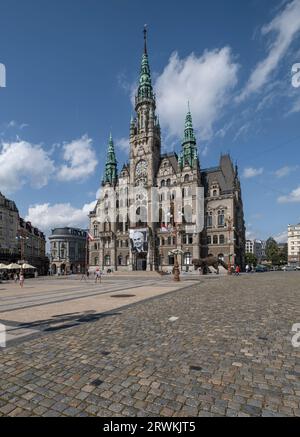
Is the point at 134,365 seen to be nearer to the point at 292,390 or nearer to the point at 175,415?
the point at 175,415

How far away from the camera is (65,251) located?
3770 inches

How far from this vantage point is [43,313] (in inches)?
436

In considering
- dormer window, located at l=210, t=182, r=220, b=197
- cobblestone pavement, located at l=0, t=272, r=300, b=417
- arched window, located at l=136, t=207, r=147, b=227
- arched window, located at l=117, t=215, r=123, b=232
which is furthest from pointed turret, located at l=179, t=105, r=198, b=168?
cobblestone pavement, located at l=0, t=272, r=300, b=417

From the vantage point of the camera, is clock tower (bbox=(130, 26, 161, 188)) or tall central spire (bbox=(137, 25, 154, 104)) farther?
tall central spire (bbox=(137, 25, 154, 104))

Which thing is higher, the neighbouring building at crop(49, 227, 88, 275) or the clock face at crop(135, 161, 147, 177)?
the clock face at crop(135, 161, 147, 177)

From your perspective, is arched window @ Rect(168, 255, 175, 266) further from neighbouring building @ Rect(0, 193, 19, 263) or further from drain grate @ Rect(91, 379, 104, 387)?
drain grate @ Rect(91, 379, 104, 387)

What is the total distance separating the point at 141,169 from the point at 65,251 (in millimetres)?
45589

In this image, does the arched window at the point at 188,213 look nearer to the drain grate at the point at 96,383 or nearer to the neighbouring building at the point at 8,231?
the neighbouring building at the point at 8,231

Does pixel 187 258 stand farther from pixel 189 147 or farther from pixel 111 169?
pixel 111 169

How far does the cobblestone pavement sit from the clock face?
201 feet

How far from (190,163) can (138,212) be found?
17.5 meters

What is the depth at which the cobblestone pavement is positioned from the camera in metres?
4.00

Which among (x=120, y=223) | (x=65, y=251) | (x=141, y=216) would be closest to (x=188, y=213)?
(x=141, y=216)
